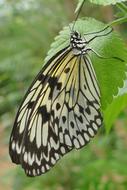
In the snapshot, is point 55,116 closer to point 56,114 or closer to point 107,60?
point 56,114

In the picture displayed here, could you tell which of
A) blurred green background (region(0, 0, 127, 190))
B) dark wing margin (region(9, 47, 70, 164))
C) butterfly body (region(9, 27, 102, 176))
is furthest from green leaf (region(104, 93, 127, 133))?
blurred green background (region(0, 0, 127, 190))

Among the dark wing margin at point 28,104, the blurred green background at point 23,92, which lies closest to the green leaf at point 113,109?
the dark wing margin at point 28,104

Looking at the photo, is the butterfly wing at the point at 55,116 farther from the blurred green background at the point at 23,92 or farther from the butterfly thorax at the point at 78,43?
the blurred green background at the point at 23,92

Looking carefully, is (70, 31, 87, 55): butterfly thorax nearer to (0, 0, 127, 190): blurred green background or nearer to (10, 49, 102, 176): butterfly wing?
(10, 49, 102, 176): butterfly wing

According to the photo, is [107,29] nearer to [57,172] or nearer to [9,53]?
[57,172]

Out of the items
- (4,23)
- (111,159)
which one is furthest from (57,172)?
(4,23)

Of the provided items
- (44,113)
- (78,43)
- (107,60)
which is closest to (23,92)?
(44,113)
